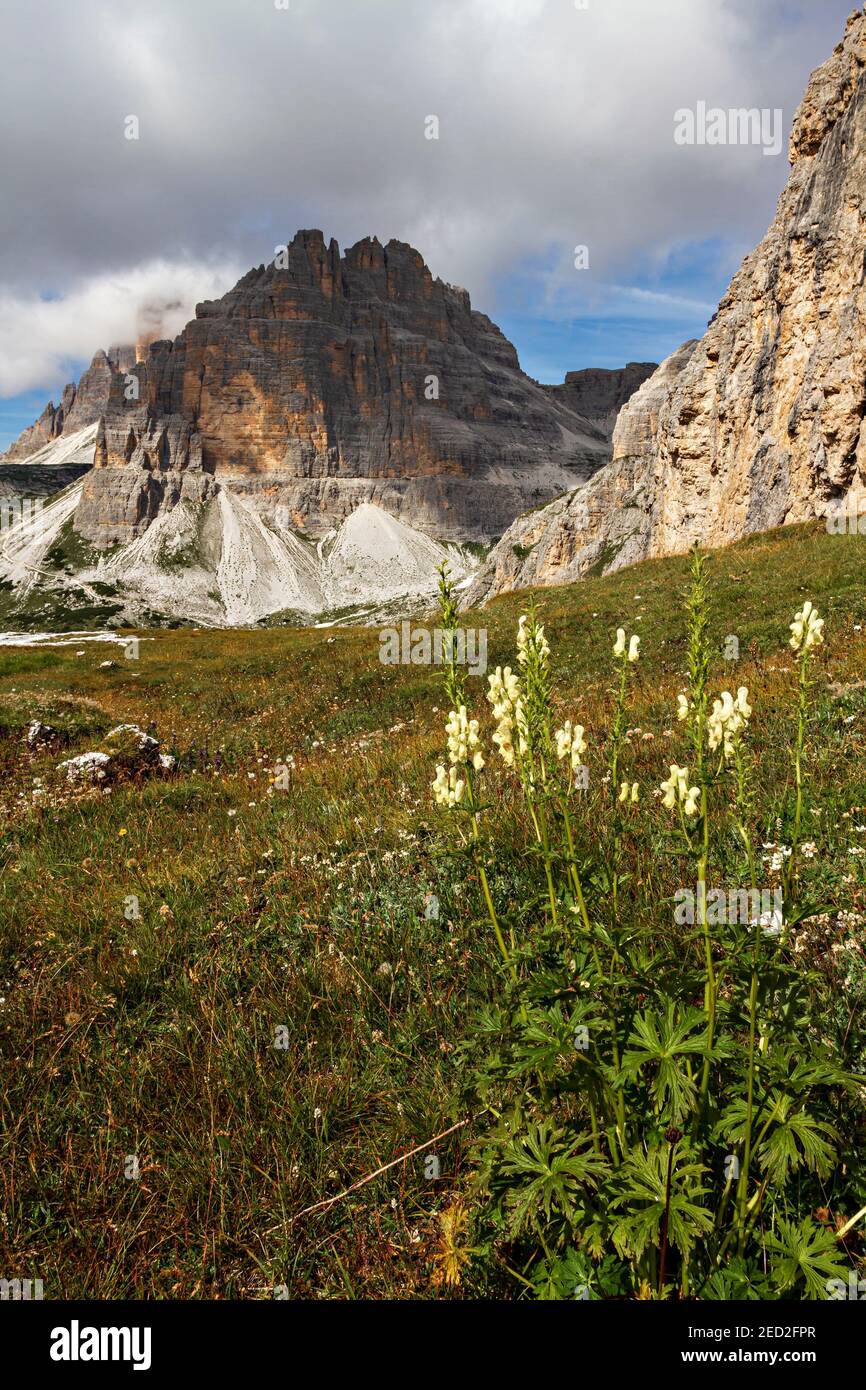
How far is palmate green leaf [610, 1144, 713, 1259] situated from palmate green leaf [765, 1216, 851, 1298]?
0.74ft

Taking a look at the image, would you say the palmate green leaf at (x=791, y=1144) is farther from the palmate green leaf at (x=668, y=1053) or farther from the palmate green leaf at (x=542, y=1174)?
the palmate green leaf at (x=542, y=1174)

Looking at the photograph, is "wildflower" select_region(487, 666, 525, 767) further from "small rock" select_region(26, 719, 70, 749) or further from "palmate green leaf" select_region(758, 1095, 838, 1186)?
"small rock" select_region(26, 719, 70, 749)

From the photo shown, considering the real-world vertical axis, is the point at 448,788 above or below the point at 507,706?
below

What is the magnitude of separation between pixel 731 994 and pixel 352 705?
577 inches

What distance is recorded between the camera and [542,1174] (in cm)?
241

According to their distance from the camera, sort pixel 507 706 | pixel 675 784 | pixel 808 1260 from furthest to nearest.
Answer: pixel 507 706 < pixel 675 784 < pixel 808 1260

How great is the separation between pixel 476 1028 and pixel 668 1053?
86cm

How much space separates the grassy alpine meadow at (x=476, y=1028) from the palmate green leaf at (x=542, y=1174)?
2 cm

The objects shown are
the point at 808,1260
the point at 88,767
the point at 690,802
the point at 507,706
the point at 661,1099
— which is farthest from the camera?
the point at 88,767

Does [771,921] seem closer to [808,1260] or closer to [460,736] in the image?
[808,1260]

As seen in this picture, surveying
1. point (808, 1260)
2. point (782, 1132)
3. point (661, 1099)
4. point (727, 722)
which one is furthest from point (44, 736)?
point (808, 1260)

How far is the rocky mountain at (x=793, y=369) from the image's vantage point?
131 ft

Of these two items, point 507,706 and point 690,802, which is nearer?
point 690,802
